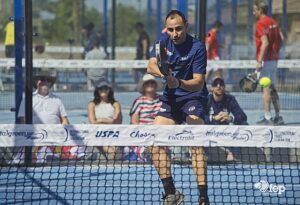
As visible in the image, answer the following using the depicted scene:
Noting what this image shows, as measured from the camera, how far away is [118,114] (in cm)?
875

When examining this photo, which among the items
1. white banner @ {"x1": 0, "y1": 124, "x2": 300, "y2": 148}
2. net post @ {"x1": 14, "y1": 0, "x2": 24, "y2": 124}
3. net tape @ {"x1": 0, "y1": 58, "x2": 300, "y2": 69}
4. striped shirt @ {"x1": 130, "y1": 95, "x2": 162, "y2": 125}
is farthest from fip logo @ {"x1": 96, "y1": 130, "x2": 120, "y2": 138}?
net tape @ {"x1": 0, "y1": 58, "x2": 300, "y2": 69}

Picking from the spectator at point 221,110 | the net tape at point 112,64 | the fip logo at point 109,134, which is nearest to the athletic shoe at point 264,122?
the net tape at point 112,64

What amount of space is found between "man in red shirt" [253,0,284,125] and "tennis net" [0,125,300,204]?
2356 mm

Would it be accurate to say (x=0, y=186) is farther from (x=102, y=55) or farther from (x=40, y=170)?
(x=102, y=55)

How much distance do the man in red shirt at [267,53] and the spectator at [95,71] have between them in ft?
7.80

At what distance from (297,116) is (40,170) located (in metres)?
4.26

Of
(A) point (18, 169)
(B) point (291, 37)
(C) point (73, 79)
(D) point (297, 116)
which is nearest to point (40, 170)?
(A) point (18, 169)

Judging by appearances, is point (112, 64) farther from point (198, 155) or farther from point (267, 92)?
point (198, 155)

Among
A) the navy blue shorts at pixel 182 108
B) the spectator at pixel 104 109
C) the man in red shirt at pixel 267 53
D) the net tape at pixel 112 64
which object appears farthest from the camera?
the net tape at pixel 112 64

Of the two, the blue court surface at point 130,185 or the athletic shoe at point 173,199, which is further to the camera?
the blue court surface at point 130,185

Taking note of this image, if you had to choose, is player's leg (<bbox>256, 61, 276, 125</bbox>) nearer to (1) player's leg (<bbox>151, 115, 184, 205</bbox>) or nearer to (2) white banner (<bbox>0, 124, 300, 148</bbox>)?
(2) white banner (<bbox>0, 124, 300, 148</bbox>)

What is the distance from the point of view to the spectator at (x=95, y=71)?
12.5 metres

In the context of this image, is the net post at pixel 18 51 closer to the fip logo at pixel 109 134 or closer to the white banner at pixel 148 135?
the white banner at pixel 148 135

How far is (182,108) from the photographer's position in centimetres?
618
